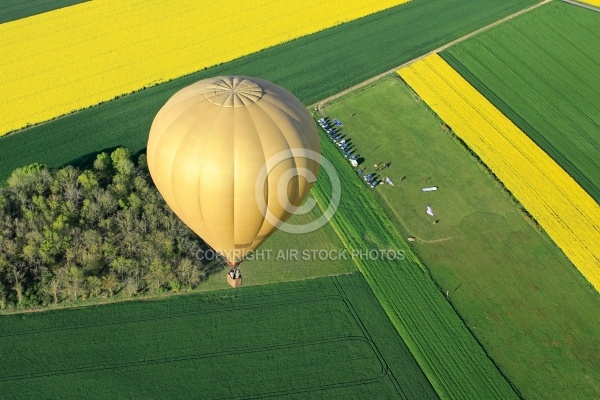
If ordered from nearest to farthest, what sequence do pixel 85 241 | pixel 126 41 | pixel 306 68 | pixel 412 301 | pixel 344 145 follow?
1. pixel 85 241
2. pixel 412 301
3. pixel 344 145
4. pixel 306 68
5. pixel 126 41

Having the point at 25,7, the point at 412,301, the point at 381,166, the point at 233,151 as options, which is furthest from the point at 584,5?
the point at 25,7

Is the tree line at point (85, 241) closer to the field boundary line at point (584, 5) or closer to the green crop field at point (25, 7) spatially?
the green crop field at point (25, 7)

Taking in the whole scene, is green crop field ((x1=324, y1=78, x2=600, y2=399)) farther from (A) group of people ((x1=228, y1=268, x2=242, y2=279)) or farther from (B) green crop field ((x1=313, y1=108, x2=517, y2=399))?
(A) group of people ((x1=228, y1=268, x2=242, y2=279))

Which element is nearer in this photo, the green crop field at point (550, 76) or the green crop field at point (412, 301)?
the green crop field at point (412, 301)

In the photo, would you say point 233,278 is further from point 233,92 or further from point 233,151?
point 233,92

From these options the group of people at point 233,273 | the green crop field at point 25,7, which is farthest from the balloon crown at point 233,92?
the green crop field at point 25,7

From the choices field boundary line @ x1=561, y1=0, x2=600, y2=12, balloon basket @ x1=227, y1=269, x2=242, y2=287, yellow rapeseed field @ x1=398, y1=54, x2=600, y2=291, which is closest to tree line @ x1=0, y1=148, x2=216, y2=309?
balloon basket @ x1=227, y1=269, x2=242, y2=287

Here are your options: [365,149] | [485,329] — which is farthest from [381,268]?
[365,149]
